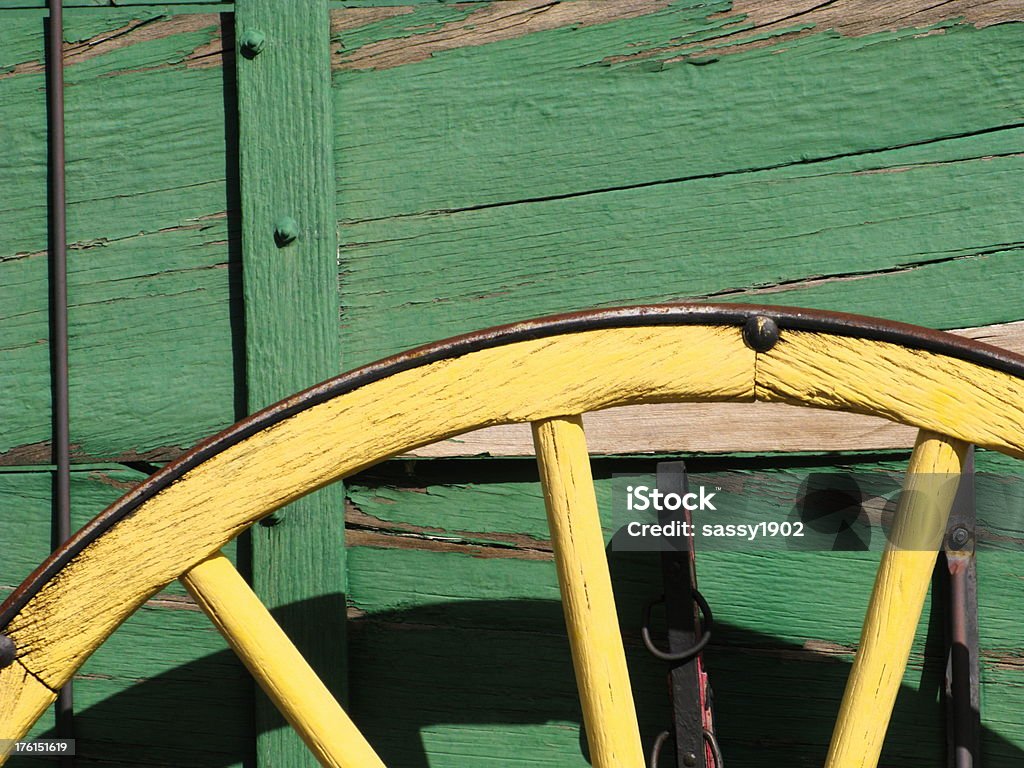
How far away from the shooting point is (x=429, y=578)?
1117mm

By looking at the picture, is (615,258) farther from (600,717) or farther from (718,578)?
(600,717)

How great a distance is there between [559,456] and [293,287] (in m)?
0.48

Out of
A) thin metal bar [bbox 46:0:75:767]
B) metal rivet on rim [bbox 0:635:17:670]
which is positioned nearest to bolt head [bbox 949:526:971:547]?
metal rivet on rim [bbox 0:635:17:670]

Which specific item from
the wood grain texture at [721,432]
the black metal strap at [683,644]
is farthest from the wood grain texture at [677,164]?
the black metal strap at [683,644]

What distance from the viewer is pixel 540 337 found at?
2.53 ft

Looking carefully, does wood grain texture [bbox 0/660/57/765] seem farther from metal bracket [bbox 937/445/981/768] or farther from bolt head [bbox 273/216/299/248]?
metal bracket [bbox 937/445/981/768]

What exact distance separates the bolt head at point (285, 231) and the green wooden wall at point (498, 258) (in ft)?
0.19

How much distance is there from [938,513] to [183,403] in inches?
33.7

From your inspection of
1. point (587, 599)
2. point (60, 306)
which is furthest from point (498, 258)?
point (60, 306)

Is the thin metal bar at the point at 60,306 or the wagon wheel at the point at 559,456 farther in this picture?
the thin metal bar at the point at 60,306

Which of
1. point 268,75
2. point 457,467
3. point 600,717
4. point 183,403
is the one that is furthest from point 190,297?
point 600,717

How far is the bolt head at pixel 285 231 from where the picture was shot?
111cm

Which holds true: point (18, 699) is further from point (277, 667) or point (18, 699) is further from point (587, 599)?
point (587, 599)

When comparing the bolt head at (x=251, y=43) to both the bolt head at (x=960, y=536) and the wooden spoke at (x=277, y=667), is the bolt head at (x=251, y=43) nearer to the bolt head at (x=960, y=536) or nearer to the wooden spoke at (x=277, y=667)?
the wooden spoke at (x=277, y=667)
